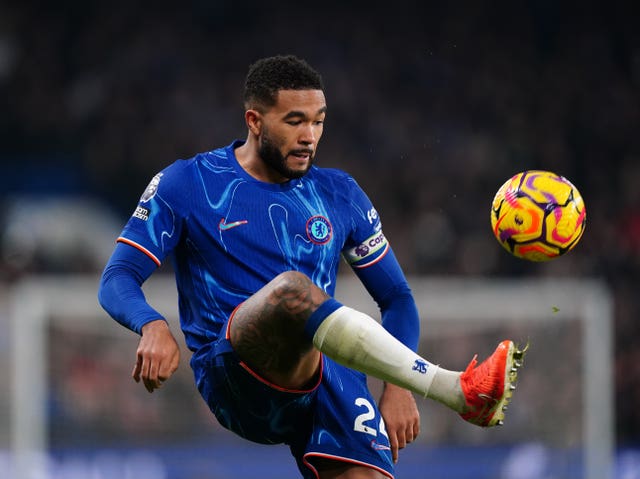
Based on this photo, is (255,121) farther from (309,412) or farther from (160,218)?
(309,412)

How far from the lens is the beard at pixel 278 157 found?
4.43 m

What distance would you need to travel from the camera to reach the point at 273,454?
33.3 feet

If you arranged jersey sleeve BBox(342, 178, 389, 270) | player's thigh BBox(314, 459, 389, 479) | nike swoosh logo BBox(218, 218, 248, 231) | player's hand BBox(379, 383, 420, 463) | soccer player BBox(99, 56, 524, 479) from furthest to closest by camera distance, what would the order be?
jersey sleeve BBox(342, 178, 389, 270) → player's hand BBox(379, 383, 420, 463) → nike swoosh logo BBox(218, 218, 248, 231) → player's thigh BBox(314, 459, 389, 479) → soccer player BBox(99, 56, 524, 479)

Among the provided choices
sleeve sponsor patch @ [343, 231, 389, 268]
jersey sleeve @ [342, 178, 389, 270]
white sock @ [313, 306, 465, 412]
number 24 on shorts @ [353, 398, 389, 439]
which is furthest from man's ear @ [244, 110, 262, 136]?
number 24 on shorts @ [353, 398, 389, 439]

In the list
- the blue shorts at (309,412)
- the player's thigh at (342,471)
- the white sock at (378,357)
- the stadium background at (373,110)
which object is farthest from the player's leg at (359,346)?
the stadium background at (373,110)

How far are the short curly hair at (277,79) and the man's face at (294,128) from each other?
1.0 inches

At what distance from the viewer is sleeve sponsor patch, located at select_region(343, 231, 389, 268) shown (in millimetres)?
4645

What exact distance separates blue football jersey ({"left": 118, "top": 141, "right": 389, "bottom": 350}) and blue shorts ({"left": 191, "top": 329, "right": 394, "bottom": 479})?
200 mm

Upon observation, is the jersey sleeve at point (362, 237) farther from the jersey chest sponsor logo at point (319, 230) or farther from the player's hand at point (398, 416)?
the player's hand at point (398, 416)

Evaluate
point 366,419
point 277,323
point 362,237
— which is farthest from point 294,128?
point 366,419

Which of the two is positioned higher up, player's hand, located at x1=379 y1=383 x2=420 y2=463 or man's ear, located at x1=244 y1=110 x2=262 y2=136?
man's ear, located at x1=244 y1=110 x2=262 y2=136

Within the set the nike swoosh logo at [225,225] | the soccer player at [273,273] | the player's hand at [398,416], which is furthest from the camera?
the player's hand at [398,416]

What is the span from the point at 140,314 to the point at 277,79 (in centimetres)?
105

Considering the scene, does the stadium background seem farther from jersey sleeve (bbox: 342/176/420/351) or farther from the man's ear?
the man's ear
